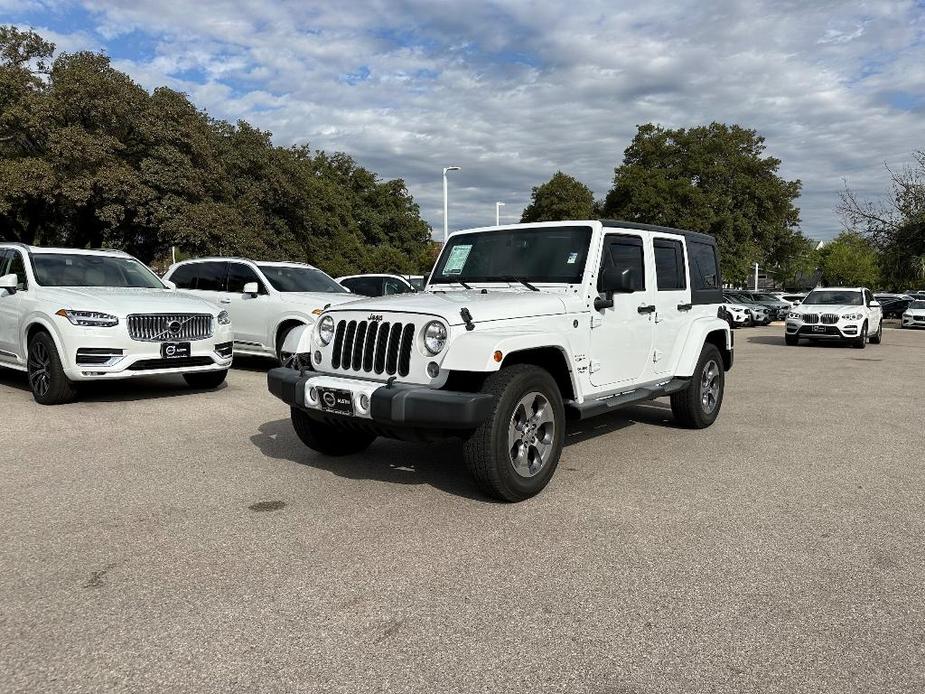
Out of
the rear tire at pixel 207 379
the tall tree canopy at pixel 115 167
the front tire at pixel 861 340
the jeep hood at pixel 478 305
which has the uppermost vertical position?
the tall tree canopy at pixel 115 167

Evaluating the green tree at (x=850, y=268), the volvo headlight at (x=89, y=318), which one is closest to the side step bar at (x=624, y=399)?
the volvo headlight at (x=89, y=318)

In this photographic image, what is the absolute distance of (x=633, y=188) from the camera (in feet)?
116

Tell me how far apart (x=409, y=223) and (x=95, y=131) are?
29.0m

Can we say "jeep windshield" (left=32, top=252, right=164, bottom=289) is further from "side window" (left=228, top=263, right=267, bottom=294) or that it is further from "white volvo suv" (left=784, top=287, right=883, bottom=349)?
"white volvo suv" (left=784, top=287, right=883, bottom=349)

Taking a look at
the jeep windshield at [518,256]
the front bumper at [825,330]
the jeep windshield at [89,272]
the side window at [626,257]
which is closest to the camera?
the jeep windshield at [518,256]

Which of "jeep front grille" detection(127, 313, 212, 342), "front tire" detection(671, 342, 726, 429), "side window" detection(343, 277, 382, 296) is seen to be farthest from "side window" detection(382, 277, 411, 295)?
"front tire" detection(671, 342, 726, 429)

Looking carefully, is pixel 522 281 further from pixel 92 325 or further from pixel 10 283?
pixel 10 283

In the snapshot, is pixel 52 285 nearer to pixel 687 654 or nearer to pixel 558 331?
pixel 558 331

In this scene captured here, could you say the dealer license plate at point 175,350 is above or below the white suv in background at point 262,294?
below

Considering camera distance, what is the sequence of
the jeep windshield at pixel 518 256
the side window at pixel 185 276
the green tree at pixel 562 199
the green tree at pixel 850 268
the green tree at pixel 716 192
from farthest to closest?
the green tree at pixel 850 268
the green tree at pixel 562 199
the green tree at pixel 716 192
the side window at pixel 185 276
the jeep windshield at pixel 518 256

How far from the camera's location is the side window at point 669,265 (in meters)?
6.50

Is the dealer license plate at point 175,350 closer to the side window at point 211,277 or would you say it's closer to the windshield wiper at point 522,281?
the side window at point 211,277

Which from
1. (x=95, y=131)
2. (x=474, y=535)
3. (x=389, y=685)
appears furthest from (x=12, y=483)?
(x=95, y=131)

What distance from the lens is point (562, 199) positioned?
47.8m
